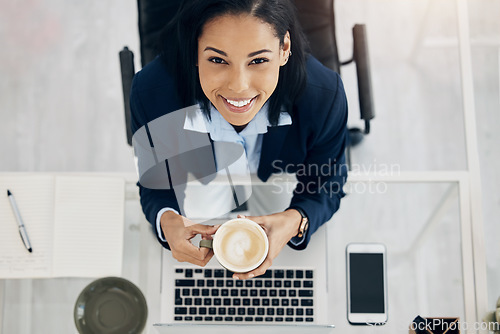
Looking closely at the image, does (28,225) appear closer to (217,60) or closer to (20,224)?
(20,224)

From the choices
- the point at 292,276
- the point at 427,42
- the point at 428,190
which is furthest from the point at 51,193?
the point at 427,42

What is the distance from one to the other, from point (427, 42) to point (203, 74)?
1.39m

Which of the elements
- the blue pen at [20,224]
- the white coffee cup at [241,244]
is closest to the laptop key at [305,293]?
the white coffee cup at [241,244]

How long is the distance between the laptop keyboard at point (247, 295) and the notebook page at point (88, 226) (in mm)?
175

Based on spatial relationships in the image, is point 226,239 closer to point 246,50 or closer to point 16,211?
point 246,50

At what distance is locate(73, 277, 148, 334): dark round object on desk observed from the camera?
1.17 metres

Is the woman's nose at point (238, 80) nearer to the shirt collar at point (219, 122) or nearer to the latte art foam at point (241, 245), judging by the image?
the shirt collar at point (219, 122)

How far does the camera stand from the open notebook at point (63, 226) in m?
1.22

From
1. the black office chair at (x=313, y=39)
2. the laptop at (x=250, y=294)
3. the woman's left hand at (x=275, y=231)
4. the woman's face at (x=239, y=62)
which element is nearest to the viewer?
the woman's face at (x=239, y=62)

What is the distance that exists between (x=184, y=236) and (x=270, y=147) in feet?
0.99

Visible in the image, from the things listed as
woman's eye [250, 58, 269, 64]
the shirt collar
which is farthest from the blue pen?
woman's eye [250, 58, 269, 64]

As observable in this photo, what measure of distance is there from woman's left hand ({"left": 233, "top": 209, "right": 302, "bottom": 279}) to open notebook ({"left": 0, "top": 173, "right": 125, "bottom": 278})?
345 mm

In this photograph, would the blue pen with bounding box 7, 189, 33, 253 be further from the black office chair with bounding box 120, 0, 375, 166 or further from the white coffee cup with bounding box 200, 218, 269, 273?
the white coffee cup with bounding box 200, 218, 269, 273

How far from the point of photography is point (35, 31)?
214cm
